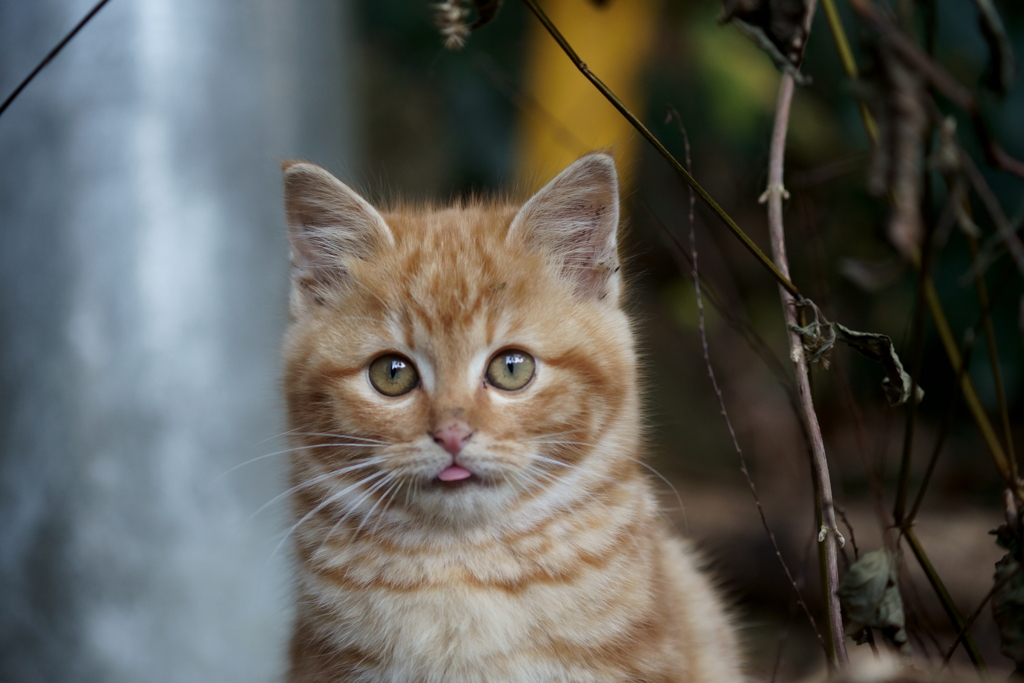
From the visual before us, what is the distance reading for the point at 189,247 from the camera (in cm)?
235

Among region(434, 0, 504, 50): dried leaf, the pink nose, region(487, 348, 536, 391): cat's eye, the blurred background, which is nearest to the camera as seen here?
region(434, 0, 504, 50): dried leaf

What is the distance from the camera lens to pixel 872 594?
1.02 metres

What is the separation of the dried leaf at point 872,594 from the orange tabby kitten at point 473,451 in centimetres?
47

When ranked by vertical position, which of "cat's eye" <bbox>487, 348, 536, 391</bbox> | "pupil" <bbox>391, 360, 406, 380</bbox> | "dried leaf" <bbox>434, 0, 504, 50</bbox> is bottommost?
"cat's eye" <bbox>487, 348, 536, 391</bbox>

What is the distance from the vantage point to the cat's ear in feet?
5.02

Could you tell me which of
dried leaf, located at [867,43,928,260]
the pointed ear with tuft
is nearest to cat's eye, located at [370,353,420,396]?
the pointed ear with tuft

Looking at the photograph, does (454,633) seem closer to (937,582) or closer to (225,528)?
(937,582)

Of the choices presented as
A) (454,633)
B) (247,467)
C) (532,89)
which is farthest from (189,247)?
(532,89)

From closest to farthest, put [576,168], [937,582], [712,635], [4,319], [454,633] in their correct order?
1. [937,582]
2. [454,633]
3. [576,168]
4. [712,635]
5. [4,319]

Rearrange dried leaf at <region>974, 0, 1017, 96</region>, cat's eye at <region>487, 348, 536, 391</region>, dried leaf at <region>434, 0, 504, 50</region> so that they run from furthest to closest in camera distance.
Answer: cat's eye at <region>487, 348, 536, 391</region>
dried leaf at <region>434, 0, 504, 50</region>
dried leaf at <region>974, 0, 1017, 96</region>

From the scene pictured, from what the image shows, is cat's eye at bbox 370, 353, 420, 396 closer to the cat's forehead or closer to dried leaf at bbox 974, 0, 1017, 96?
the cat's forehead

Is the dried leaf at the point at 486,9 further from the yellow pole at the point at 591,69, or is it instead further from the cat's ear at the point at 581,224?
the yellow pole at the point at 591,69

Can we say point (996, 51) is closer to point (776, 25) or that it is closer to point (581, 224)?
point (776, 25)

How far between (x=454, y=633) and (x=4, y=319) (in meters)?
1.53
